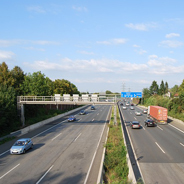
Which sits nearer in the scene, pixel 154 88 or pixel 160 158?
pixel 160 158

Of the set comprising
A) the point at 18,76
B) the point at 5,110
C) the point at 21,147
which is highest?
the point at 18,76

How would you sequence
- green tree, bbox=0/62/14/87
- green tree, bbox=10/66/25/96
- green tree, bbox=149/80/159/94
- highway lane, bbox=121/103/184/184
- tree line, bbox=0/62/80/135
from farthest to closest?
green tree, bbox=149/80/159/94, green tree, bbox=10/66/25/96, green tree, bbox=0/62/14/87, tree line, bbox=0/62/80/135, highway lane, bbox=121/103/184/184

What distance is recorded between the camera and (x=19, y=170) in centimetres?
1539

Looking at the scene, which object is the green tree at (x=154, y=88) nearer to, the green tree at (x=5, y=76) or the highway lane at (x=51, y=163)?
the green tree at (x=5, y=76)

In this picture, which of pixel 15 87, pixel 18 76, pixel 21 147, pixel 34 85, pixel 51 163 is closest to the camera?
pixel 51 163

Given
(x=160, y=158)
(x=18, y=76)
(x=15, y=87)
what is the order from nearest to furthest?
(x=160, y=158)
(x=15, y=87)
(x=18, y=76)

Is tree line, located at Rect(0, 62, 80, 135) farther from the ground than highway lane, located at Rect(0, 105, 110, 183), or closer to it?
farther from the ground

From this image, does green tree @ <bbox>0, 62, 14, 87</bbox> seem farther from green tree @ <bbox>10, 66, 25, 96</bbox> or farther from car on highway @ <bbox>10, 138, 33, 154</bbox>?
car on highway @ <bbox>10, 138, 33, 154</bbox>

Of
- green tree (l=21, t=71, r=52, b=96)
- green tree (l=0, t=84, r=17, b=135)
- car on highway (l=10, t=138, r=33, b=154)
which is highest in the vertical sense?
green tree (l=21, t=71, r=52, b=96)

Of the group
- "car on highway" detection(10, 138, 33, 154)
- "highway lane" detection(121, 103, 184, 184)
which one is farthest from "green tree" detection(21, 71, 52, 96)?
"highway lane" detection(121, 103, 184, 184)

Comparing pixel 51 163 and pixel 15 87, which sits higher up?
pixel 15 87

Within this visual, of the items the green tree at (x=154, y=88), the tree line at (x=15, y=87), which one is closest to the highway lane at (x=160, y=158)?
the tree line at (x=15, y=87)

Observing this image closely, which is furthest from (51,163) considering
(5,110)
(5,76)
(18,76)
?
(18,76)

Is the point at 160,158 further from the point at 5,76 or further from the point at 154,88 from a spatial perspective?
the point at 154,88
